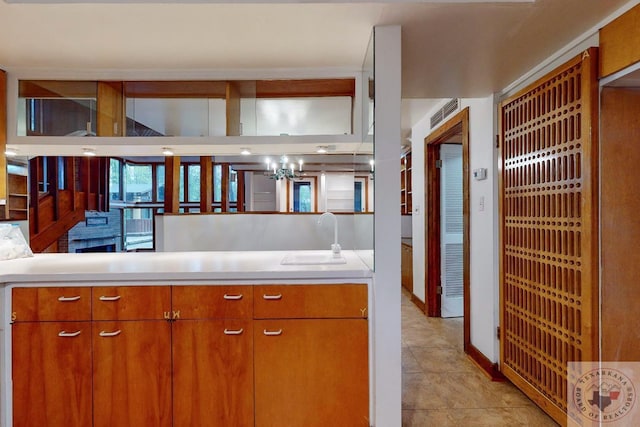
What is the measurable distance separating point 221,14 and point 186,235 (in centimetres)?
224

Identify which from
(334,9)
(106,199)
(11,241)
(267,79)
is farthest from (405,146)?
(106,199)

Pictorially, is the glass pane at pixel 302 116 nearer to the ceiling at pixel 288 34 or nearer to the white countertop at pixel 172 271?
the ceiling at pixel 288 34

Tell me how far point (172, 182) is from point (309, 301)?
256cm

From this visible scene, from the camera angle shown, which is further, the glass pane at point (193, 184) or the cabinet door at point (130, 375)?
the glass pane at point (193, 184)

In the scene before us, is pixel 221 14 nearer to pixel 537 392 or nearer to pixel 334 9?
pixel 334 9

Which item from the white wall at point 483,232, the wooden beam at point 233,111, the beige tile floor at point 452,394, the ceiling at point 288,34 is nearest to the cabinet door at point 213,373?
the beige tile floor at point 452,394

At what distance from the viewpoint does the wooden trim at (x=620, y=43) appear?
1.49 metres

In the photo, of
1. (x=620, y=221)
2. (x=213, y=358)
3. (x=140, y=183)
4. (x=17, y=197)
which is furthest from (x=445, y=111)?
(x=140, y=183)

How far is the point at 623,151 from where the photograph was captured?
1699 millimetres

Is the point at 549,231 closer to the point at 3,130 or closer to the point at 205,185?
the point at 205,185

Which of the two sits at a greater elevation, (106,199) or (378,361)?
(106,199)

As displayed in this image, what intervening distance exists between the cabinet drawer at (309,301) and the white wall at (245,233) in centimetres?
153

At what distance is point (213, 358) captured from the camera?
1778mm

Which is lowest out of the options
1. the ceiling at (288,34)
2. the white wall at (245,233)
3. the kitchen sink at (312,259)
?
the kitchen sink at (312,259)
